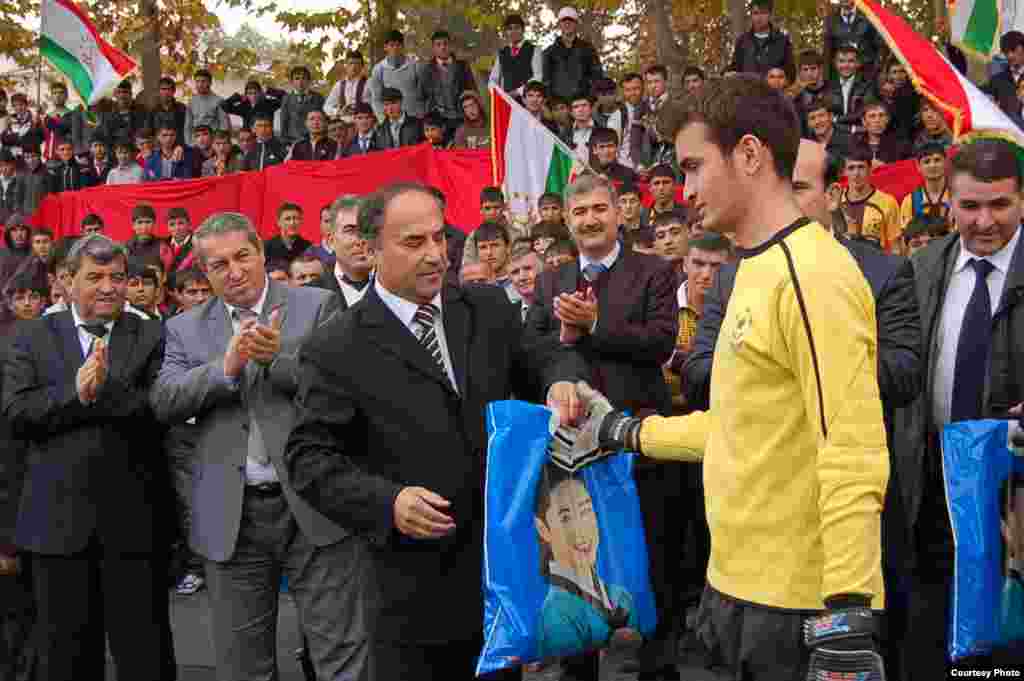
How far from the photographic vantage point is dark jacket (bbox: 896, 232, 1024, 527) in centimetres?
476

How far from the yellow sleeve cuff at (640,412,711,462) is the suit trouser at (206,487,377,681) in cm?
206

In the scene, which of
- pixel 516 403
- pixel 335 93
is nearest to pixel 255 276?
pixel 516 403

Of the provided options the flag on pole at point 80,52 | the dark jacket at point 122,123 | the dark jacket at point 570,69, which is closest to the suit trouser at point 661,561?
the dark jacket at point 570,69

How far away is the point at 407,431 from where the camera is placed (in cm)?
412

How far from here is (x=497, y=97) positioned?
1323 centimetres

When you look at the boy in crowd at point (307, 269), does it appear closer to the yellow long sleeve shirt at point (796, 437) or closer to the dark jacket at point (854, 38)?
the yellow long sleeve shirt at point (796, 437)

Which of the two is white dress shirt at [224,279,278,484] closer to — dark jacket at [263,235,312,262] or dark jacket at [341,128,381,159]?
dark jacket at [263,235,312,262]

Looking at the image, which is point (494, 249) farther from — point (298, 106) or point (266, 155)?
point (298, 106)

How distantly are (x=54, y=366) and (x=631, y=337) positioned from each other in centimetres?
268

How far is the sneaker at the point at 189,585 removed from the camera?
9742 millimetres

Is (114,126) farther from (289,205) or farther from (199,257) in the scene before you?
(199,257)

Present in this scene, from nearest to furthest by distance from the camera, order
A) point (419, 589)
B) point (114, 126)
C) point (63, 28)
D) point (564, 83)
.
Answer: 1. point (419, 589)
2. point (564, 83)
3. point (63, 28)
4. point (114, 126)

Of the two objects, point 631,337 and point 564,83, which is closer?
point 631,337

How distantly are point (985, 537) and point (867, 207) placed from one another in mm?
6849
